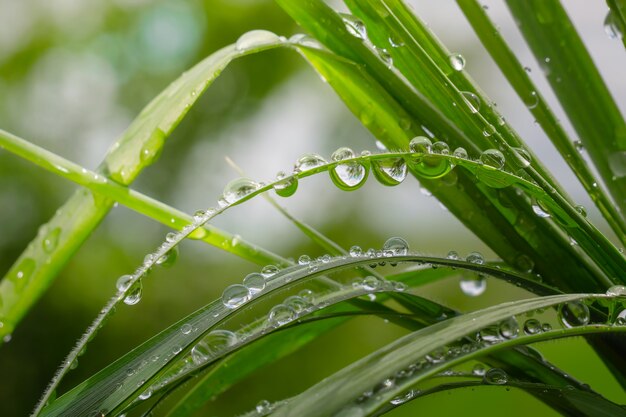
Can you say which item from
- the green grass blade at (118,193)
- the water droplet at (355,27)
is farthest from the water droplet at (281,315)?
the water droplet at (355,27)

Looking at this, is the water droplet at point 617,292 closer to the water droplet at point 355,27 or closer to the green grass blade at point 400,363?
the green grass blade at point 400,363

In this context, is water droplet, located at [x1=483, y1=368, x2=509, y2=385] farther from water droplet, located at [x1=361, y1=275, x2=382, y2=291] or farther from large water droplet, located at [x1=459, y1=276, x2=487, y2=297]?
large water droplet, located at [x1=459, y1=276, x2=487, y2=297]

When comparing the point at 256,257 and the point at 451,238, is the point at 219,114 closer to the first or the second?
the point at 451,238

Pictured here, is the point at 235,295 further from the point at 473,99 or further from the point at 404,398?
the point at 473,99

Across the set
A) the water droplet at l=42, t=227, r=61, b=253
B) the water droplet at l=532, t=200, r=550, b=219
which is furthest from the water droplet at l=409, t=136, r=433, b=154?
the water droplet at l=42, t=227, r=61, b=253

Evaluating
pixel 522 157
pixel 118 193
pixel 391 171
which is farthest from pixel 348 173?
pixel 118 193
